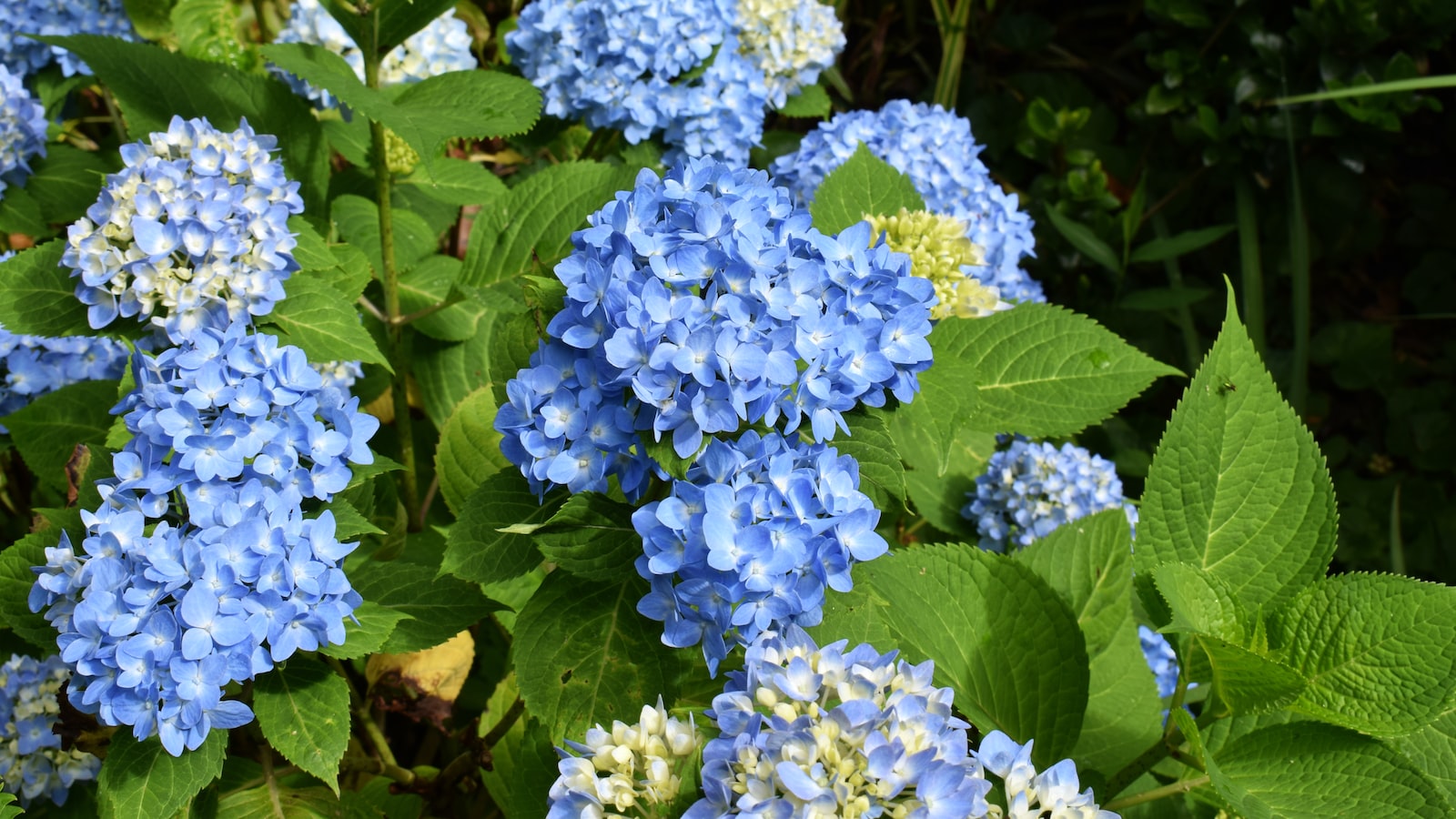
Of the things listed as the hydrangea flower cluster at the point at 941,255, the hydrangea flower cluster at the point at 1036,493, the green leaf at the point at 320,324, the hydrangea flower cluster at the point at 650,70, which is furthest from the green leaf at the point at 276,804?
the hydrangea flower cluster at the point at 650,70

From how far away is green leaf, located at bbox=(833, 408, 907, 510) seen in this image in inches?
53.3

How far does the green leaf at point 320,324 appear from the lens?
5.72 ft

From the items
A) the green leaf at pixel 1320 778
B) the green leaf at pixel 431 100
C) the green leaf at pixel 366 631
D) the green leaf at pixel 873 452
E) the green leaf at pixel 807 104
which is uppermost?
the green leaf at pixel 431 100

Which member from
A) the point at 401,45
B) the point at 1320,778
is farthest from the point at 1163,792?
the point at 401,45

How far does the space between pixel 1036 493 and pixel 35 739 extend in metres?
1.85

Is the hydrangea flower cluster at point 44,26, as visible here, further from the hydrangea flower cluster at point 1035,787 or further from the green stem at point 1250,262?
the green stem at point 1250,262

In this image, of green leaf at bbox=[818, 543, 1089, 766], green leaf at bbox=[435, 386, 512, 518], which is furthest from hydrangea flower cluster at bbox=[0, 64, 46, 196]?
green leaf at bbox=[818, 543, 1089, 766]

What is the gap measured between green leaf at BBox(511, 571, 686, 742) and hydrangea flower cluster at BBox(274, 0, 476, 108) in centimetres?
164

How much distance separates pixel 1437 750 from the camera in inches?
58.2

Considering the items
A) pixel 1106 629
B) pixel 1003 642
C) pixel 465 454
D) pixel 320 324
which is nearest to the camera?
pixel 1003 642

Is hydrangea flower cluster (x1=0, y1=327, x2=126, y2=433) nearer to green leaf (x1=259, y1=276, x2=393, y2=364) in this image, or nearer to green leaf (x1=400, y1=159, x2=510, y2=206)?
green leaf (x1=259, y1=276, x2=393, y2=364)

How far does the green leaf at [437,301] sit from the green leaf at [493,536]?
99 cm

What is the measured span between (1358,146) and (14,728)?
389 centimetres

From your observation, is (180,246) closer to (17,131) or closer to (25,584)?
(25,584)
